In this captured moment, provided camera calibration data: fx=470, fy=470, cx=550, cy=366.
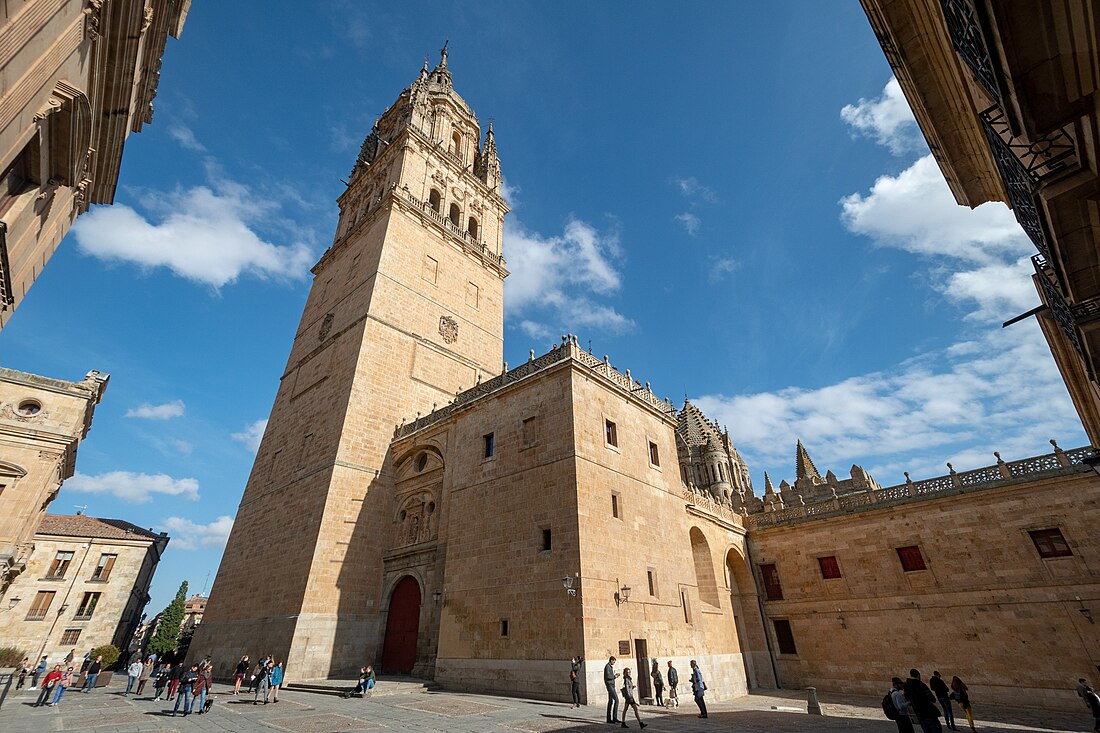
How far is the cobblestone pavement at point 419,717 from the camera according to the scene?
28.5ft

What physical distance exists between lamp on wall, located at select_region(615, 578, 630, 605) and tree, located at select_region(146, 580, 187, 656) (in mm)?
26759

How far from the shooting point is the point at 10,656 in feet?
74.6

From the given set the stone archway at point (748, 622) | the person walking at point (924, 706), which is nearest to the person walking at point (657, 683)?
the person walking at point (924, 706)

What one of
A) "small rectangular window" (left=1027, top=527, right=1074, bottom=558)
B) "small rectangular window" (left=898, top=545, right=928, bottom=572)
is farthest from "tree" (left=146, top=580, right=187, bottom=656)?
"small rectangular window" (left=1027, top=527, right=1074, bottom=558)

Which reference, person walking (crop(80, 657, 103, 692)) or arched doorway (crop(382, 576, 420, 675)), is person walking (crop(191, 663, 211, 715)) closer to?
arched doorway (crop(382, 576, 420, 675))

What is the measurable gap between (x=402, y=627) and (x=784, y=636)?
618 inches

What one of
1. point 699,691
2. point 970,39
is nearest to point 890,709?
point 699,691

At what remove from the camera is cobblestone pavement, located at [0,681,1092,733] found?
8.68 meters

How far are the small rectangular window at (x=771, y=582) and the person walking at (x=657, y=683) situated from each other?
10594mm

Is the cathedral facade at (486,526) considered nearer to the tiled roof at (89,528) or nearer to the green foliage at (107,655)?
the green foliage at (107,655)

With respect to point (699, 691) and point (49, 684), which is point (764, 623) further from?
point (49, 684)

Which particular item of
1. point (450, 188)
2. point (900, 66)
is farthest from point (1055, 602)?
point (450, 188)

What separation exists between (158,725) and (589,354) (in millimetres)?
13504

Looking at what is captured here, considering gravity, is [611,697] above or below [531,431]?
below
